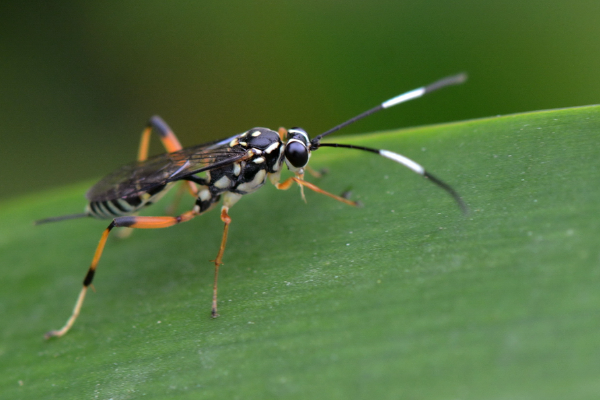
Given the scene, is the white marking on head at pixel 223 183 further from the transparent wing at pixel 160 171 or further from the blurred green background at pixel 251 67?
the blurred green background at pixel 251 67

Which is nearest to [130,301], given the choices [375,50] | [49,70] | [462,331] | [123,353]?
[123,353]

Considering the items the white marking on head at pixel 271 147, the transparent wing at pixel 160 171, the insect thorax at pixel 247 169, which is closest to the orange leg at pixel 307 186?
the insect thorax at pixel 247 169

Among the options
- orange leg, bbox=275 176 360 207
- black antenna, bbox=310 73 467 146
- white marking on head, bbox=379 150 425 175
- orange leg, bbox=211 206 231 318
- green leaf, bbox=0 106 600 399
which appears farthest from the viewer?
orange leg, bbox=275 176 360 207

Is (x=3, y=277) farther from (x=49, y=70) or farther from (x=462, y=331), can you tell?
(x=462, y=331)

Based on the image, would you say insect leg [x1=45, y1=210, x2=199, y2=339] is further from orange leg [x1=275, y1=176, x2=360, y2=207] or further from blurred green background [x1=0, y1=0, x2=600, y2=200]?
blurred green background [x1=0, y1=0, x2=600, y2=200]

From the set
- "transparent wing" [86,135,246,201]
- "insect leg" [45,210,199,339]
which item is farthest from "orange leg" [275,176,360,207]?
"insect leg" [45,210,199,339]

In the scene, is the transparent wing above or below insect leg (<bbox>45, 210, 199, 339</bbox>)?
above

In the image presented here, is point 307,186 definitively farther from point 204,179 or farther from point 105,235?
point 105,235
